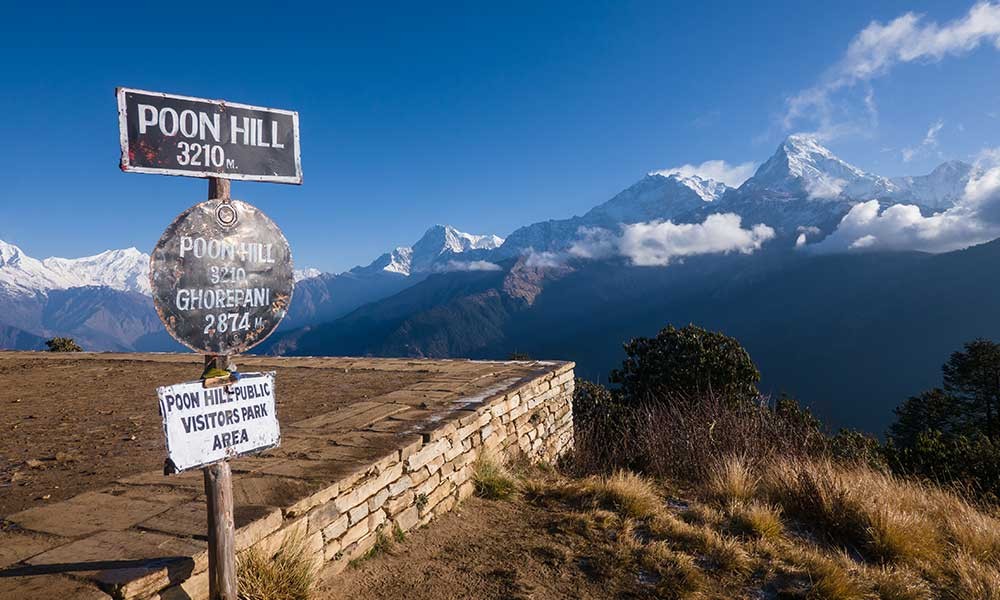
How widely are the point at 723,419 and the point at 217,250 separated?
302 inches

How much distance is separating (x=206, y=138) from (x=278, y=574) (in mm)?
2356

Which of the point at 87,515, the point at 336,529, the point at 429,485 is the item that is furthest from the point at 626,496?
the point at 87,515

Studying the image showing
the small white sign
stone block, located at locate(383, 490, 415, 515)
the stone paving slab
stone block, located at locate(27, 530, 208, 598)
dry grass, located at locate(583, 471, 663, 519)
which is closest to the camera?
the small white sign

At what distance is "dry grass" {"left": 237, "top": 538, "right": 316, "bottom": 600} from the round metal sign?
1.24 meters

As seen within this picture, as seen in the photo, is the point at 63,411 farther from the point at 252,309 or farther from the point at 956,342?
the point at 956,342

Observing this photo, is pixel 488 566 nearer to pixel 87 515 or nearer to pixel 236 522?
pixel 236 522

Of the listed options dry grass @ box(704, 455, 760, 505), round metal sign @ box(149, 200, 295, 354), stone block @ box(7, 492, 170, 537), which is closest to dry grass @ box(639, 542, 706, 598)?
dry grass @ box(704, 455, 760, 505)

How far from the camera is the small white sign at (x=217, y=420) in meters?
2.21

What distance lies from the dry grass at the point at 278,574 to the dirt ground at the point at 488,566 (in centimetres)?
28

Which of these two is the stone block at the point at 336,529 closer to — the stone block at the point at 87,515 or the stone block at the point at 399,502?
the stone block at the point at 399,502

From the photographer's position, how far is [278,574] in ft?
9.59

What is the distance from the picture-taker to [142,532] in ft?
9.59

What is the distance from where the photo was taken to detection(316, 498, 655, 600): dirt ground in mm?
3463

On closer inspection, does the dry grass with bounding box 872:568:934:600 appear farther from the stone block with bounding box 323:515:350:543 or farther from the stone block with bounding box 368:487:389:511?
the stone block with bounding box 323:515:350:543
